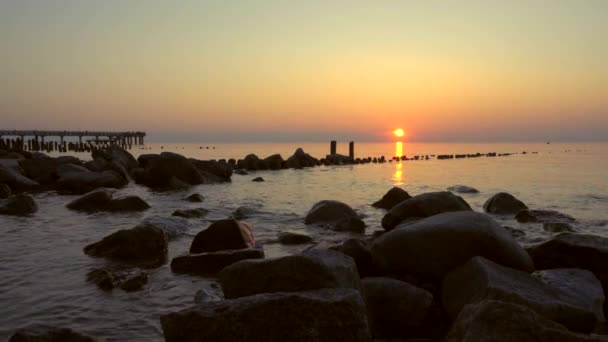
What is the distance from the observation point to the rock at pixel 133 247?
29.3 ft

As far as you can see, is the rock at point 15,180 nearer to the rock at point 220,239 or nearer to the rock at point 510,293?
the rock at point 220,239

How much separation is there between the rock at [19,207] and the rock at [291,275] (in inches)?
429

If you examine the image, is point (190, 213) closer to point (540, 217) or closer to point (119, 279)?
point (119, 279)

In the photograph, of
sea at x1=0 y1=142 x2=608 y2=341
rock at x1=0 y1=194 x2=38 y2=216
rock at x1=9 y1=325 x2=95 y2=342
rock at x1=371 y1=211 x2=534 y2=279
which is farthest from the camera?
rock at x1=0 y1=194 x2=38 y2=216

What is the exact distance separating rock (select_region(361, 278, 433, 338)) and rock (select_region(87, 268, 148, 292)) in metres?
3.27

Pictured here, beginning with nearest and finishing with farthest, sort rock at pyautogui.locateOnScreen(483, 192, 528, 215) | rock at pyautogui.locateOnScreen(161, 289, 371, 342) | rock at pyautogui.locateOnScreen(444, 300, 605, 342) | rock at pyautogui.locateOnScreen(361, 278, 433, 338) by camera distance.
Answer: rock at pyautogui.locateOnScreen(444, 300, 605, 342) → rock at pyautogui.locateOnScreen(161, 289, 371, 342) → rock at pyautogui.locateOnScreen(361, 278, 433, 338) → rock at pyautogui.locateOnScreen(483, 192, 528, 215)

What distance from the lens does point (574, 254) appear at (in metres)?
7.21

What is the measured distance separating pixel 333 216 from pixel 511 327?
31.8ft

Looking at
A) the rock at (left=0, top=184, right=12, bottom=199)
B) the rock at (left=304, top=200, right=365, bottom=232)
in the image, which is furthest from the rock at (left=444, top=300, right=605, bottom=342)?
the rock at (left=0, top=184, right=12, bottom=199)

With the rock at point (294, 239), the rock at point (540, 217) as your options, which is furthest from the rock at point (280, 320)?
the rock at point (540, 217)

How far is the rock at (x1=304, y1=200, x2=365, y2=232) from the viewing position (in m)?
12.6

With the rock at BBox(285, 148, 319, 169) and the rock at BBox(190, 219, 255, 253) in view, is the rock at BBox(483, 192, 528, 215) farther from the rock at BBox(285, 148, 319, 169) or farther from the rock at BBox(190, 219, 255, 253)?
the rock at BBox(285, 148, 319, 169)

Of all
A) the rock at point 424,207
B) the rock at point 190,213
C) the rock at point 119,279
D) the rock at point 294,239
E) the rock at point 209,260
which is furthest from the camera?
the rock at point 190,213

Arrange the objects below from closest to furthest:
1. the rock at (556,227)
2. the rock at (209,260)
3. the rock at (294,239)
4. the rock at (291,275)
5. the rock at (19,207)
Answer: the rock at (291,275), the rock at (209,260), the rock at (294,239), the rock at (556,227), the rock at (19,207)
